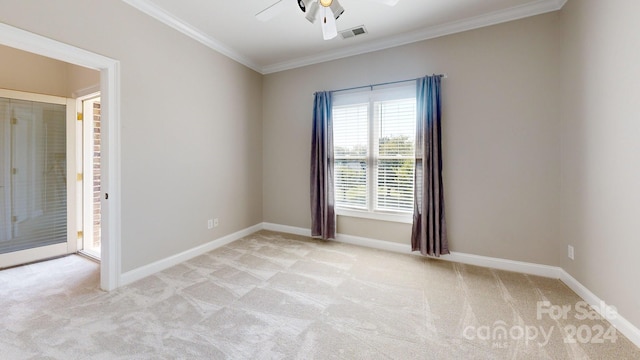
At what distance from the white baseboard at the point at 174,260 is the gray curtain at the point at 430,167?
2.80m

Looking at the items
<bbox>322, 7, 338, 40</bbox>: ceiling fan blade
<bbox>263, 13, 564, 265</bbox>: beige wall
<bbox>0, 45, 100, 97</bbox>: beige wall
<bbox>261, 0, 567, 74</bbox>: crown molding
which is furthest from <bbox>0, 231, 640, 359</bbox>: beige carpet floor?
<bbox>261, 0, 567, 74</bbox>: crown molding

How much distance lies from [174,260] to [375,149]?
3.05 m

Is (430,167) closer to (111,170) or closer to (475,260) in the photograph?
(475,260)

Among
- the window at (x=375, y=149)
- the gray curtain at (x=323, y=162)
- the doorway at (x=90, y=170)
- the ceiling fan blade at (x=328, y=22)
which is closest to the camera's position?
the ceiling fan blade at (x=328, y=22)

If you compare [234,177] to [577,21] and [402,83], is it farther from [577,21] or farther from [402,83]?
[577,21]

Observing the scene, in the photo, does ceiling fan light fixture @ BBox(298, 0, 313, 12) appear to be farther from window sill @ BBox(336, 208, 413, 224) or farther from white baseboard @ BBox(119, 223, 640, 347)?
white baseboard @ BBox(119, 223, 640, 347)

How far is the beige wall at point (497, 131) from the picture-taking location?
2.74 metres

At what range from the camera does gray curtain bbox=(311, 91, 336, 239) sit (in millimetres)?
3885

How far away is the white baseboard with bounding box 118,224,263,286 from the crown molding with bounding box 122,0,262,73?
2769mm

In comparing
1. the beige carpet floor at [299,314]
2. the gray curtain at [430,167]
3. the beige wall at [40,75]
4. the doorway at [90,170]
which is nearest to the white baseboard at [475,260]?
the beige carpet floor at [299,314]

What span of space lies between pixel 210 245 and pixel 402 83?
3516mm

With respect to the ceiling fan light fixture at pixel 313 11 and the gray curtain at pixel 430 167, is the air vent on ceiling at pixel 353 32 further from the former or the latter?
the ceiling fan light fixture at pixel 313 11

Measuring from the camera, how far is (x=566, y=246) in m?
2.61

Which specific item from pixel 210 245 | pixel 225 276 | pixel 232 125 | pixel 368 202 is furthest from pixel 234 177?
pixel 368 202
